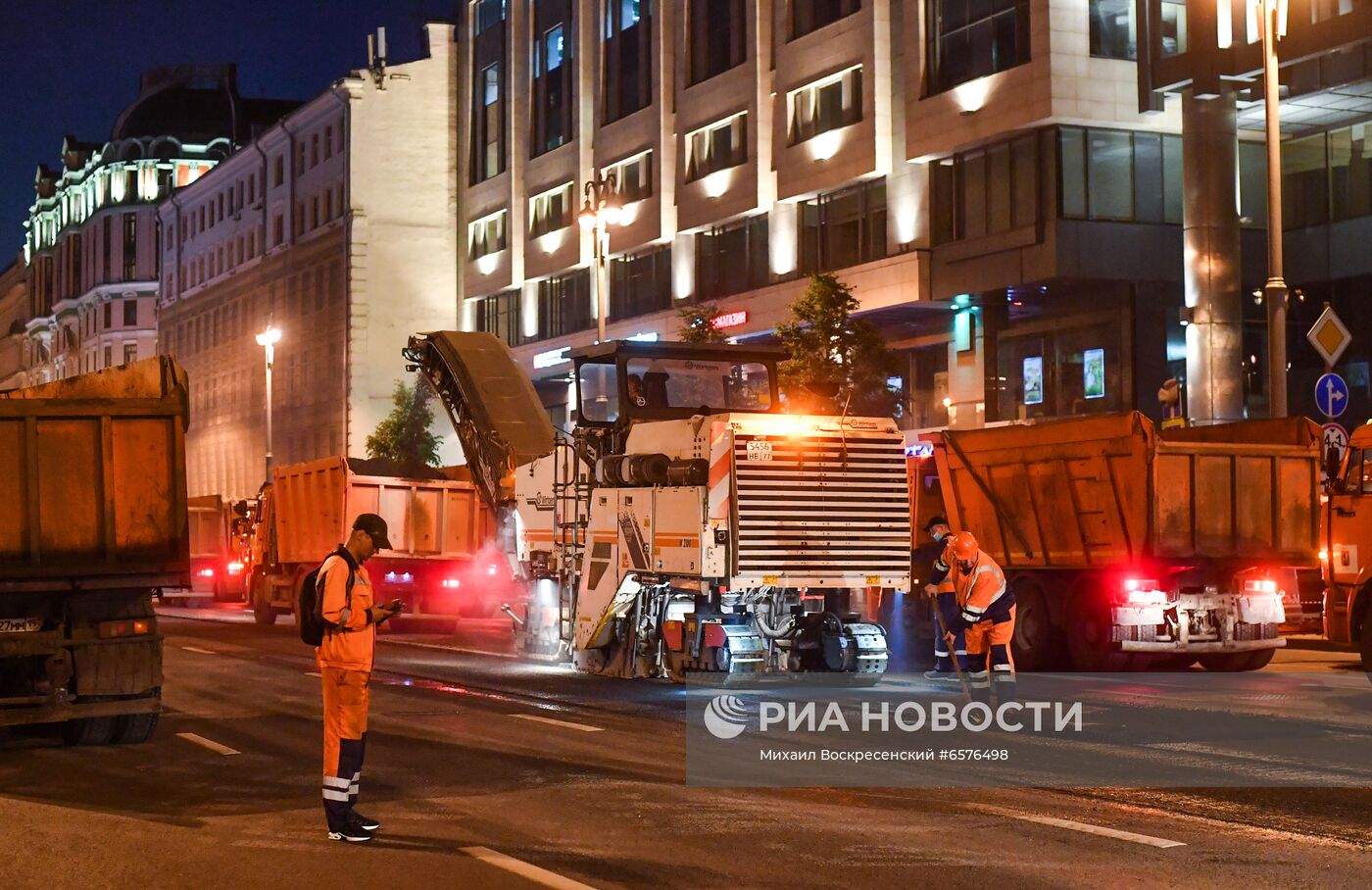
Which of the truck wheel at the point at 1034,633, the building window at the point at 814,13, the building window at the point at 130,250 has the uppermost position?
the building window at the point at 130,250

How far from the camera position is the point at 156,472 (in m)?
14.0

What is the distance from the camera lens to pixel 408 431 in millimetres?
68750

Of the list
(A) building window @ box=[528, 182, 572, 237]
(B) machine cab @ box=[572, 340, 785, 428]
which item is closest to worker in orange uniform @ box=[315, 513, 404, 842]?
(B) machine cab @ box=[572, 340, 785, 428]

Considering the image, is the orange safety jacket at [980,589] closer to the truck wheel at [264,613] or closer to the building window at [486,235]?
the truck wheel at [264,613]

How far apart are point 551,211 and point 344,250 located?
15.7m

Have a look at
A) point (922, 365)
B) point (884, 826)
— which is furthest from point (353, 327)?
point (884, 826)

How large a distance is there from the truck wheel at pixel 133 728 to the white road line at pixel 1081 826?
6895 mm

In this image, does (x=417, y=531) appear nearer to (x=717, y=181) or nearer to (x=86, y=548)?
(x=86, y=548)

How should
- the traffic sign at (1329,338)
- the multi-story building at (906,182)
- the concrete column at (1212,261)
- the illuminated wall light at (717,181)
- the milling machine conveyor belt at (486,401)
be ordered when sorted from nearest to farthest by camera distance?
1. the traffic sign at (1329,338)
2. the milling machine conveyor belt at (486,401)
3. the concrete column at (1212,261)
4. the multi-story building at (906,182)
5. the illuminated wall light at (717,181)

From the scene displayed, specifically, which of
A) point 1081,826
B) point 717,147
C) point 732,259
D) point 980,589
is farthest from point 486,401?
point 717,147

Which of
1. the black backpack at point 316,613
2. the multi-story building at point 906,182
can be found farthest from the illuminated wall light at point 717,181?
the black backpack at point 316,613

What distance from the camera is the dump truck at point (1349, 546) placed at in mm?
20344

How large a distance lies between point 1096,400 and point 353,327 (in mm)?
43188

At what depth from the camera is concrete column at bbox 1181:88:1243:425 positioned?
36781mm
